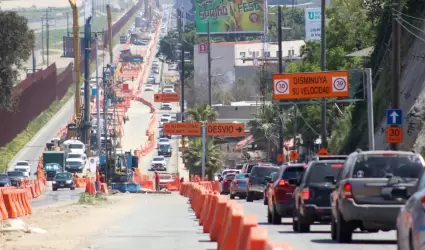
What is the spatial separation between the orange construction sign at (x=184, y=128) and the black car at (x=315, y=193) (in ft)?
237

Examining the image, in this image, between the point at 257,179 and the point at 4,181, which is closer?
the point at 257,179

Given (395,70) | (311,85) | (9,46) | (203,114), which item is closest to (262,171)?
(395,70)

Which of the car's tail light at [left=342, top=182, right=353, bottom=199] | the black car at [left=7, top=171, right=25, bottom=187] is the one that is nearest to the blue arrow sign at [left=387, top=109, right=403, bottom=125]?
the car's tail light at [left=342, top=182, right=353, bottom=199]

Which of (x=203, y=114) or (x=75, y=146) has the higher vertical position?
(x=203, y=114)

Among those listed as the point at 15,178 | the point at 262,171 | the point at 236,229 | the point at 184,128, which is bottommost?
the point at 15,178

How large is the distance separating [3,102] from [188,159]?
2615 cm

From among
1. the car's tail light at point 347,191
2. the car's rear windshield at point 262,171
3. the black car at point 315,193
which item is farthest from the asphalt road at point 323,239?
the car's rear windshield at point 262,171

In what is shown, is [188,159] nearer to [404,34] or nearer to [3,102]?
[3,102]

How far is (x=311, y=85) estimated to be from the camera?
204 ft

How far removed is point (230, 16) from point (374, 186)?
5841 inches

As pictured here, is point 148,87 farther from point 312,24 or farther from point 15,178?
point 15,178

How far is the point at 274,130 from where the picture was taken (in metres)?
100

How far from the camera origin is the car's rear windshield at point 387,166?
68.4ft

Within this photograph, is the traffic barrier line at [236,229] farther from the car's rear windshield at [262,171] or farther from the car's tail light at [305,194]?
the car's rear windshield at [262,171]
